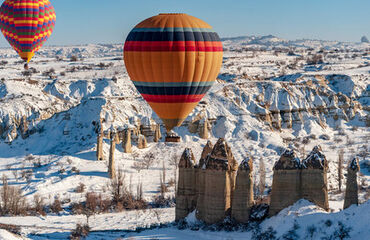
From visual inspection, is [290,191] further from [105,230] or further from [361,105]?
[361,105]

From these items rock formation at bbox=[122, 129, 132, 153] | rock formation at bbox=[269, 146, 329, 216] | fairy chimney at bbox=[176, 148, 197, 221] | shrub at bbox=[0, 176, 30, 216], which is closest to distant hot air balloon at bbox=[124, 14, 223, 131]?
fairy chimney at bbox=[176, 148, 197, 221]

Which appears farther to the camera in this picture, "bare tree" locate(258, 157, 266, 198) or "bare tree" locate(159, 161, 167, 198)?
"bare tree" locate(159, 161, 167, 198)

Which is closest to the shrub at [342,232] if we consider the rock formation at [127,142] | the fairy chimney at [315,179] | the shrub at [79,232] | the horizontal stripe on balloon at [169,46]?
the fairy chimney at [315,179]

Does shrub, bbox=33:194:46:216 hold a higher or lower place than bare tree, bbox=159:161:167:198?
lower

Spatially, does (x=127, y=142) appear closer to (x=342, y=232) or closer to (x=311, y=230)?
(x=311, y=230)

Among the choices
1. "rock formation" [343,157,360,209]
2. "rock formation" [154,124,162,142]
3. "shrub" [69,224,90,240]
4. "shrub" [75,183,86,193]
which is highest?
"rock formation" [154,124,162,142]

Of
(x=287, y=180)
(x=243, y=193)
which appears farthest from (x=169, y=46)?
(x=287, y=180)

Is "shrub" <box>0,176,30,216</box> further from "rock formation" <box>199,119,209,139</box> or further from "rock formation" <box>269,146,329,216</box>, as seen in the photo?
"rock formation" <box>199,119,209,139</box>
